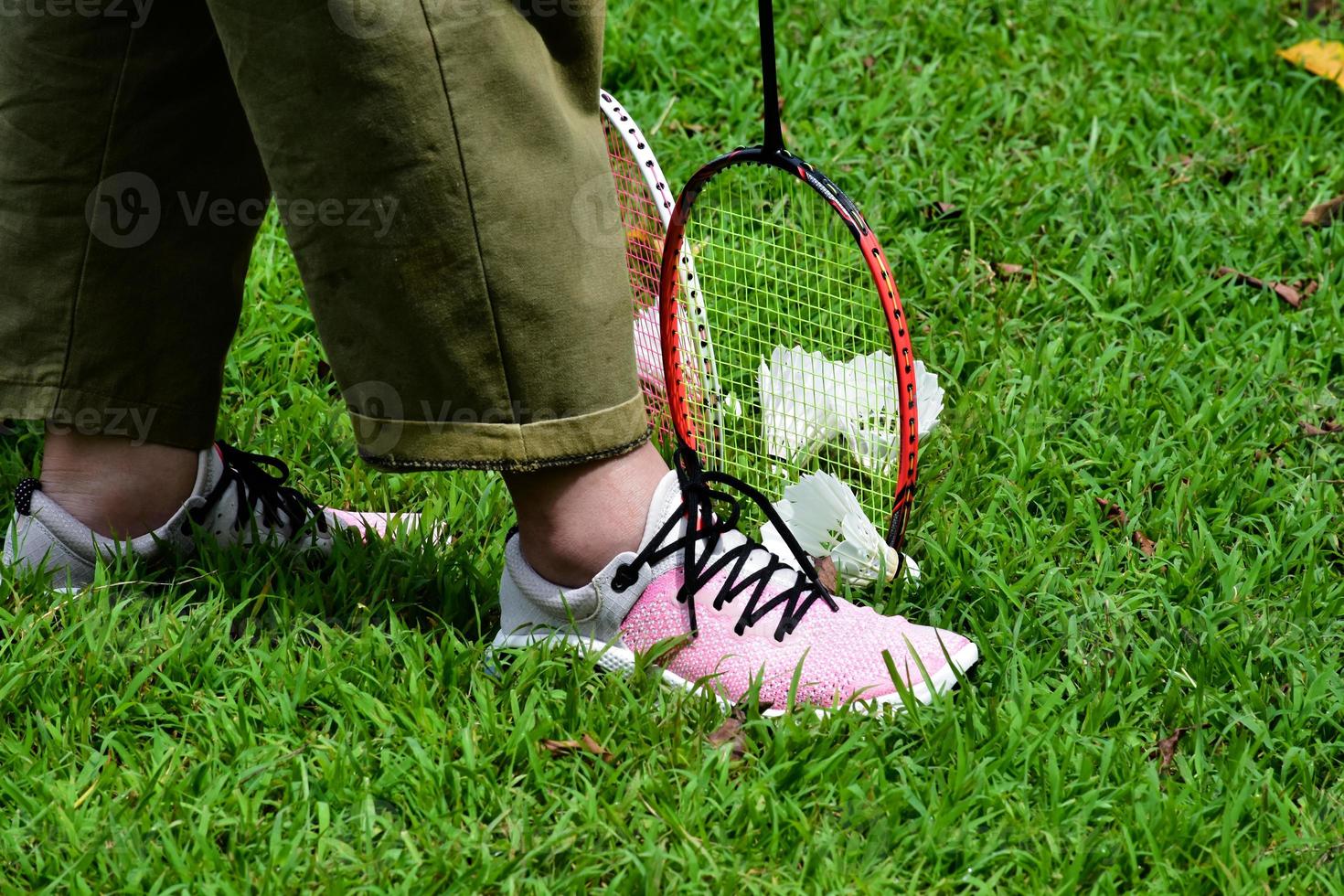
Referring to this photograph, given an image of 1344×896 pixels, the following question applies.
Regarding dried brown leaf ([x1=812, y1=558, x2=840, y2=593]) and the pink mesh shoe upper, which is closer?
the pink mesh shoe upper

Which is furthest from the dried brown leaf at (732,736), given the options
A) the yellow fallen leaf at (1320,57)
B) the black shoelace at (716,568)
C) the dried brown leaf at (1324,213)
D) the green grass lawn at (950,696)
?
the yellow fallen leaf at (1320,57)

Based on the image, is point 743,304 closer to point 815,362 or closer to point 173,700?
point 815,362

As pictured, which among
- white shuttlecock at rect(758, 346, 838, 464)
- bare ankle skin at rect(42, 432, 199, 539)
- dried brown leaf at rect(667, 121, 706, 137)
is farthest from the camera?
dried brown leaf at rect(667, 121, 706, 137)

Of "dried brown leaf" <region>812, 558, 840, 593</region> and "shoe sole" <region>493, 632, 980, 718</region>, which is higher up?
"shoe sole" <region>493, 632, 980, 718</region>

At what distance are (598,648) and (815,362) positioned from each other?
0.79 metres

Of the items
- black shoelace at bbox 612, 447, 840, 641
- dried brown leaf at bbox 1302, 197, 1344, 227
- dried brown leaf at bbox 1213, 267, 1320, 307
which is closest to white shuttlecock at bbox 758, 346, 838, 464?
black shoelace at bbox 612, 447, 840, 641

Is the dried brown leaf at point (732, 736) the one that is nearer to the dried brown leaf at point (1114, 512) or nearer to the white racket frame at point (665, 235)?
the white racket frame at point (665, 235)

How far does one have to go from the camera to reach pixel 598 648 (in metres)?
1.98

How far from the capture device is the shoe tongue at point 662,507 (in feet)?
6.36

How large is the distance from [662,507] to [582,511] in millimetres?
118

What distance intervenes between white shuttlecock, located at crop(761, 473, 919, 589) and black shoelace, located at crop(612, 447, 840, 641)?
0.17m

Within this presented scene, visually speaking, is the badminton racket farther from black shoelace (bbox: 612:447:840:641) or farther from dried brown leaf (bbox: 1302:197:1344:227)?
dried brown leaf (bbox: 1302:197:1344:227)

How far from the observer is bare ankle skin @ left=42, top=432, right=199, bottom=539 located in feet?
6.82

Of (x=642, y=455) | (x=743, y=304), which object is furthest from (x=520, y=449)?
(x=743, y=304)
